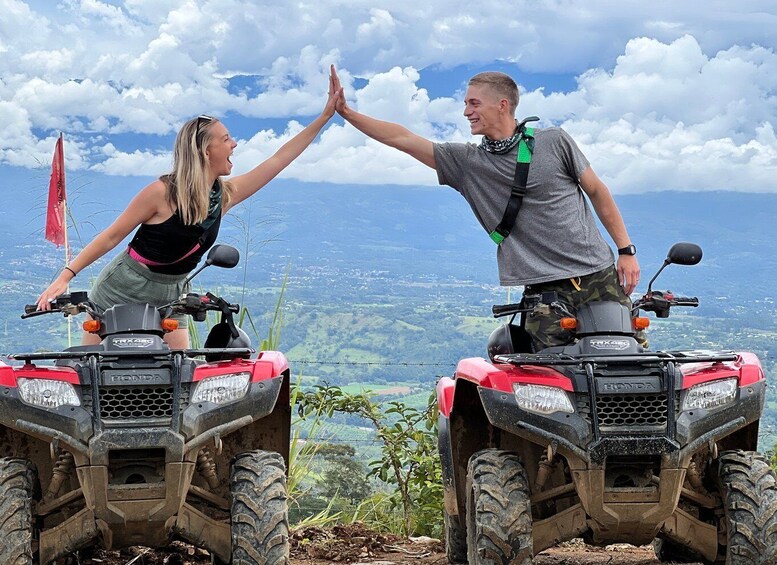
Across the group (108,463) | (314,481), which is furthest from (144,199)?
(314,481)

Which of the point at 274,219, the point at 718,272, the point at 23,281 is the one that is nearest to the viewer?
the point at 274,219

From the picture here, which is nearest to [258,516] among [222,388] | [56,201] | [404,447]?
[222,388]

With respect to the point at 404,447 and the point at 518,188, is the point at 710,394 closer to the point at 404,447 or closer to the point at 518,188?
the point at 518,188

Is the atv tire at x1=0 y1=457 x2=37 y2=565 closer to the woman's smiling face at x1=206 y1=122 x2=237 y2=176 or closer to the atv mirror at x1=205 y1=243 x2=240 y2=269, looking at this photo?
the atv mirror at x1=205 y1=243 x2=240 y2=269

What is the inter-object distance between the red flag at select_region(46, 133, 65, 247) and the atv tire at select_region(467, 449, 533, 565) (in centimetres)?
353

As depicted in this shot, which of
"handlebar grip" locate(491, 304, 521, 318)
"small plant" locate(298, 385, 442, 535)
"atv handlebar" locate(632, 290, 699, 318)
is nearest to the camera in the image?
"handlebar grip" locate(491, 304, 521, 318)

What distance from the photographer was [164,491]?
5117 mm

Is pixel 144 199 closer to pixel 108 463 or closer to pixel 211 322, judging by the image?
pixel 108 463

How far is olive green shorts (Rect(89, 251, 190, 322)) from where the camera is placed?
6.00m

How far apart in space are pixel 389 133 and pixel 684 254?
6.14 ft

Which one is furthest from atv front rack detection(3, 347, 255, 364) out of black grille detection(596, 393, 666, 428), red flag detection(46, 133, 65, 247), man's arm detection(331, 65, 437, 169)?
red flag detection(46, 133, 65, 247)

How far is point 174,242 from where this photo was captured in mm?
5930

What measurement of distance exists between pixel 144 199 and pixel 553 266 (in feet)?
6.30

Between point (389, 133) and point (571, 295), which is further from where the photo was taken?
point (389, 133)
